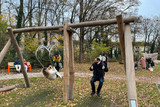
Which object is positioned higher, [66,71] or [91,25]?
[91,25]

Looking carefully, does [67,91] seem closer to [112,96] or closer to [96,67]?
[96,67]

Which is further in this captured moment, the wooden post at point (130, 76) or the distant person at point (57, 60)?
the distant person at point (57, 60)

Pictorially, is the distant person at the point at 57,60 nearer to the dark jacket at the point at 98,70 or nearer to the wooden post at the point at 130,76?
the dark jacket at the point at 98,70

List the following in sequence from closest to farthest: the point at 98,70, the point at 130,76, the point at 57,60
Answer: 1. the point at 130,76
2. the point at 98,70
3. the point at 57,60

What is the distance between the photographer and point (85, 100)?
5.07m

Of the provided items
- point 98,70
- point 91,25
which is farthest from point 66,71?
point 91,25

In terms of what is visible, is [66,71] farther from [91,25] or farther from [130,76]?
[130,76]

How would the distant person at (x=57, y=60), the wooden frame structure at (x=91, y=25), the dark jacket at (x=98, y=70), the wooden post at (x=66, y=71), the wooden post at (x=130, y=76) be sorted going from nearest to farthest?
the wooden post at (x=130, y=76)
the wooden frame structure at (x=91, y=25)
the wooden post at (x=66, y=71)
the dark jacket at (x=98, y=70)
the distant person at (x=57, y=60)

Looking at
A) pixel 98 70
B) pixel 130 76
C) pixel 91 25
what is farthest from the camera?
pixel 98 70

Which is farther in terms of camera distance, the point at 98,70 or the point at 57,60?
the point at 57,60

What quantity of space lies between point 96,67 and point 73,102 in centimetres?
150

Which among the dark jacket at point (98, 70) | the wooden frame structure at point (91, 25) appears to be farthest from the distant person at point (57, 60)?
the dark jacket at point (98, 70)

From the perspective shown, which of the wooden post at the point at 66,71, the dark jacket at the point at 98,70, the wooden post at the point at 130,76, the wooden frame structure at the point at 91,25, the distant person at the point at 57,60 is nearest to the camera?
the wooden post at the point at 130,76

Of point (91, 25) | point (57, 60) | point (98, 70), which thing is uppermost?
point (91, 25)
